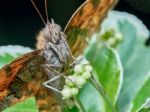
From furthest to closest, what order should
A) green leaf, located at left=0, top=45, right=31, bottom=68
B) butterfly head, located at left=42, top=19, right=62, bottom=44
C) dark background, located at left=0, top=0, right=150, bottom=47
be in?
1. dark background, located at left=0, top=0, right=150, bottom=47
2. green leaf, located at left=0, top=45, right=31, bottom=68
3. butterfly head, located at left=42, top=19, right=62, bottom=44

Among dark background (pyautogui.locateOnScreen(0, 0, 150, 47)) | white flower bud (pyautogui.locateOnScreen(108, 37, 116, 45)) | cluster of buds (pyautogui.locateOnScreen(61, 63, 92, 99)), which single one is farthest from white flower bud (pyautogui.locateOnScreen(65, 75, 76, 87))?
dark background (pyautogui.locateOnScreen(0, 0, 150, 47))

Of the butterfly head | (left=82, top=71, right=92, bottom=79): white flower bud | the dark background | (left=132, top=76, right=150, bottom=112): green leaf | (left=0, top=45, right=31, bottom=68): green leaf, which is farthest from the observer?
the dark background

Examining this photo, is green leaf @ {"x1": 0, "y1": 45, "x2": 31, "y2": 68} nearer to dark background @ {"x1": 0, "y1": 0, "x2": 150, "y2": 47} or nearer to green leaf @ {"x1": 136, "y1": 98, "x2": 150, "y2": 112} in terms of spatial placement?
dark background @ {"x1": 0, "y1": 0, "x2": 150, "y2": 47}

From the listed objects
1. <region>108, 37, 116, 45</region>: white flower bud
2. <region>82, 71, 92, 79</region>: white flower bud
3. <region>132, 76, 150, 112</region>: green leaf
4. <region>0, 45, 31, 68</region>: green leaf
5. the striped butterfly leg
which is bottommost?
<region>82, 71, 92, 79</region>: white flower bud

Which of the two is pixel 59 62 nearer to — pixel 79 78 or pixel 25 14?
pixel 79 78

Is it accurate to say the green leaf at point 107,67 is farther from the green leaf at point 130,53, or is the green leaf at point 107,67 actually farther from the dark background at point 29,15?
Result: the dark background at point 29,15

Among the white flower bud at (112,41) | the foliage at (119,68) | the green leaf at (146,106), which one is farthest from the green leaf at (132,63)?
the green leaf at (146,106)

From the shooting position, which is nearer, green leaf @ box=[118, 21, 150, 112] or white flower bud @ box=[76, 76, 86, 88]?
white flower bud @ box=[76, 76, 86, 88]
